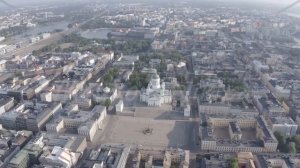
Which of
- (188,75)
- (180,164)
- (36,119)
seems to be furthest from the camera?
(188,75)

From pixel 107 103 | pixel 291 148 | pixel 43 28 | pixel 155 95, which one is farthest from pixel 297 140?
pixel 43 28

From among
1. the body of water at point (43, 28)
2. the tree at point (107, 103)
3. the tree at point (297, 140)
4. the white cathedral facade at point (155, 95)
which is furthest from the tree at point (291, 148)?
the body of water at point (43, 28)

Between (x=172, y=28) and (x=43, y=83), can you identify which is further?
(x=172, y=28)

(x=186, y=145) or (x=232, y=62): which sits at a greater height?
(x=232, y=62)

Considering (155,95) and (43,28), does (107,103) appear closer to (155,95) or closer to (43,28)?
(155,95)

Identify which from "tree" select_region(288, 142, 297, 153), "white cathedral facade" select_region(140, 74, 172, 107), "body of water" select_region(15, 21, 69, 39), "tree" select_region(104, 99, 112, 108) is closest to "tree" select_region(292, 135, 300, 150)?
"tree" select_region(288, 142, 297, 153)

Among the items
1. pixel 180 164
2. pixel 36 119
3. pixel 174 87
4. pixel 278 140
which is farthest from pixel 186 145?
pixel 36 119

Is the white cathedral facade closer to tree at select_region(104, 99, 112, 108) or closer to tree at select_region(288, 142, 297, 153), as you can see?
tree at select_region(104, 99, 112, 108)

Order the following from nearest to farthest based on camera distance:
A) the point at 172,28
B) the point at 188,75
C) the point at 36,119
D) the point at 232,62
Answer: the point at 36,119 → the point at 188,75 → the point at 232,62 → the point at 172,28

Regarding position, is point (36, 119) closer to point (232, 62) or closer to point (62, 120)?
point (62, 120)
